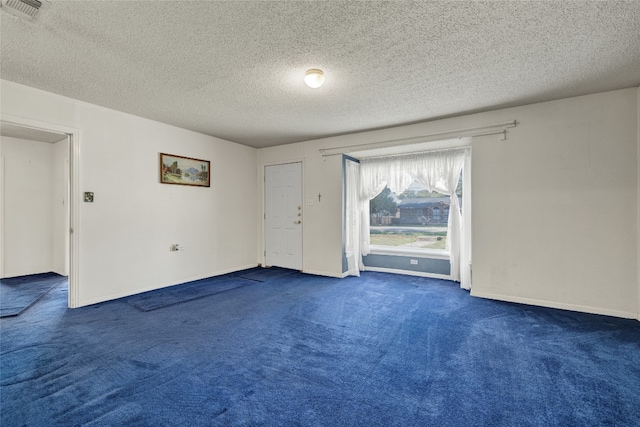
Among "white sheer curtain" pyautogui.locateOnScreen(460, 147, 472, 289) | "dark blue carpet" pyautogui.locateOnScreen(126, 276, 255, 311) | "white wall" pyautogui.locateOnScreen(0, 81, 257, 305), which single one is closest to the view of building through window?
"white sheer curtain" pyautogui.locateOnScreen(460, 147, 472, 289)

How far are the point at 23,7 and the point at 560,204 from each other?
5190 mm

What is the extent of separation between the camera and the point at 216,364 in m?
2.27

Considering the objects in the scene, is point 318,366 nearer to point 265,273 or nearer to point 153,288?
point 153,288

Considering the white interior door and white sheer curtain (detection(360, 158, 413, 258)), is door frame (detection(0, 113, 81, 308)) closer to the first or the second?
the white interior door

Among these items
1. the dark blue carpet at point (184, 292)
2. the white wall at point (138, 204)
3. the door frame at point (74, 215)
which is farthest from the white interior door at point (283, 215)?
the door frame at point (74, 215)

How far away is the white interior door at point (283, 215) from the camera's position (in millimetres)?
5629

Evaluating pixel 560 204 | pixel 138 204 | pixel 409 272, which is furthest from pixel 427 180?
pixel 138 204

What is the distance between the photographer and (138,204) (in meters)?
4.19

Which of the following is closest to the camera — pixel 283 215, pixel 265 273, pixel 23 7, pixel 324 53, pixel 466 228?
pixel 23 7

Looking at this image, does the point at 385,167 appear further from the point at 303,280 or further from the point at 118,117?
the point at 118,117

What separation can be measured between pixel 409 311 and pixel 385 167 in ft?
9.22

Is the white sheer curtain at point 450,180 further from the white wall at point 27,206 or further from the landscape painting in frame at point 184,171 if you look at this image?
the white wall at point 27,206

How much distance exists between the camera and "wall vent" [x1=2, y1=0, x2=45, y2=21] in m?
1.87

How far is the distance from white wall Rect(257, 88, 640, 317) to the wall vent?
4191 mm
